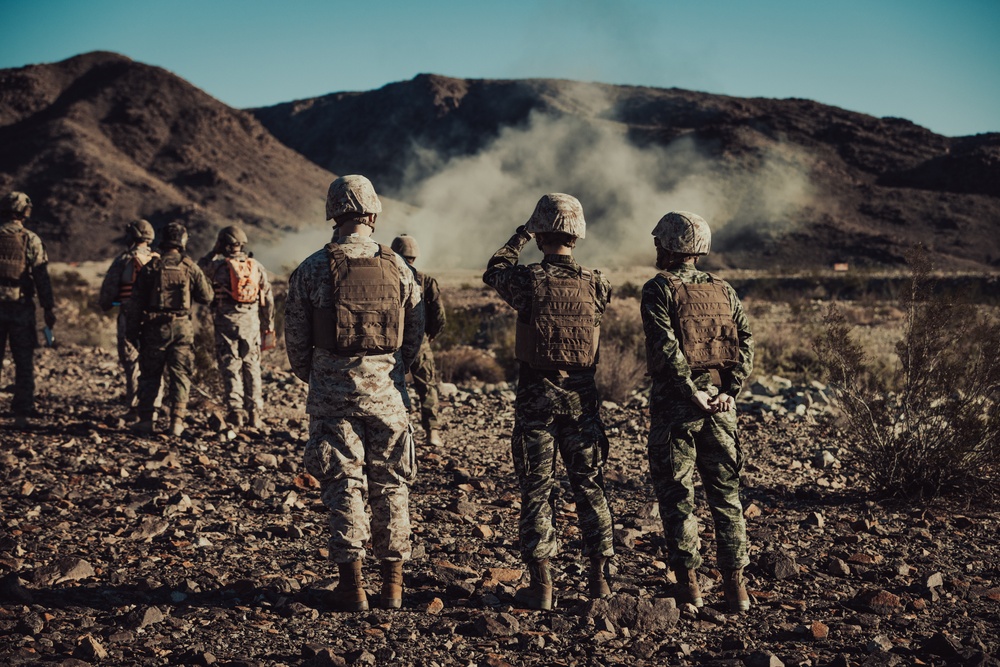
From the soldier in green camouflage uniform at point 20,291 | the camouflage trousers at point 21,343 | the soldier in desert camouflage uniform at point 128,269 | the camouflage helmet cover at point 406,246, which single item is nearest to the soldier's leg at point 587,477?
the camouflage helmet cover at point 406,246

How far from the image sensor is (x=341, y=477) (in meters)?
3.93

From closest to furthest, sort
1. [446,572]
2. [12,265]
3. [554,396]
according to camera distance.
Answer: [554,396] < [446,572] < [12,265]

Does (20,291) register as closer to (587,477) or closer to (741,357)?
(587,477)

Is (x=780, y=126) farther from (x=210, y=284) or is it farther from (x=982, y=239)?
(x=210, y=284)

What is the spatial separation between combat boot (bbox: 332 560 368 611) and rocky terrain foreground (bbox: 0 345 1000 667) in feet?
0.27

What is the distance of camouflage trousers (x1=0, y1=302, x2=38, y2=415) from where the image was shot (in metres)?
7.57

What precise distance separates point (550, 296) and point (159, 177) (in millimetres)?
63916

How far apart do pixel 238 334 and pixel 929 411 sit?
18.8ft

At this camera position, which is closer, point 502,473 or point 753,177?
point 502,473

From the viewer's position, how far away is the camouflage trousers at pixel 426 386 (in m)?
7.35

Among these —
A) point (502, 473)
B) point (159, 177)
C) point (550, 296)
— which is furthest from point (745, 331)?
point (159, 177)

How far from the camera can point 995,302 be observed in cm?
2158

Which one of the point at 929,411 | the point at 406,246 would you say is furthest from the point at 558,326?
the point at 929,411

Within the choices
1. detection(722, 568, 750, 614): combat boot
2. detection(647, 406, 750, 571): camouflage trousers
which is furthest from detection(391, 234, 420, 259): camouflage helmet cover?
detection(722, 568, 750, 614): combat boot
